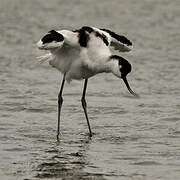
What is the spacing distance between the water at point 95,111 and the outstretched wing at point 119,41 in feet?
3.48

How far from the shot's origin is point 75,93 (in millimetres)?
13062

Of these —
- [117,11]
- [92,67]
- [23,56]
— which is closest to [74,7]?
[117,11]

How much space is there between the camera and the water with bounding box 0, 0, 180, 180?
8.57m

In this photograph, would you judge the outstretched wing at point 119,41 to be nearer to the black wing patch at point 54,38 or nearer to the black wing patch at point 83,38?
the black wing patch at point 83,38

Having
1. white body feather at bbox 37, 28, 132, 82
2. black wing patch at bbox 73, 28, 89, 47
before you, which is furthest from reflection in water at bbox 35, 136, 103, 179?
black wing patch at bbox 73, 28, 89, 47

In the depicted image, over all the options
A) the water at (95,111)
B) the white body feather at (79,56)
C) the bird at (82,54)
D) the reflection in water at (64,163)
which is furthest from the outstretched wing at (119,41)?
the reflection in water at (64,163)

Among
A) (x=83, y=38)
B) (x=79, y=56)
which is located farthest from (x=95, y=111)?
(x=83, y=38)

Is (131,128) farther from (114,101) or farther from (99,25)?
(99,25)

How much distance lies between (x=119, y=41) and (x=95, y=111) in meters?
1.39

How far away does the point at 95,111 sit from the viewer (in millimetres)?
11719

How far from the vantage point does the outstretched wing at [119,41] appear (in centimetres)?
1080

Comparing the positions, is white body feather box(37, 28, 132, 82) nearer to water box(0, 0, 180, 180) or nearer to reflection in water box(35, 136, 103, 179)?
water box(0, 0, 180, 180)

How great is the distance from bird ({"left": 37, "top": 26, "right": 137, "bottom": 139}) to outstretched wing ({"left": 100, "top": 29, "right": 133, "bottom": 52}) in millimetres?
87

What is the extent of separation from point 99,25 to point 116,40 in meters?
8.91
